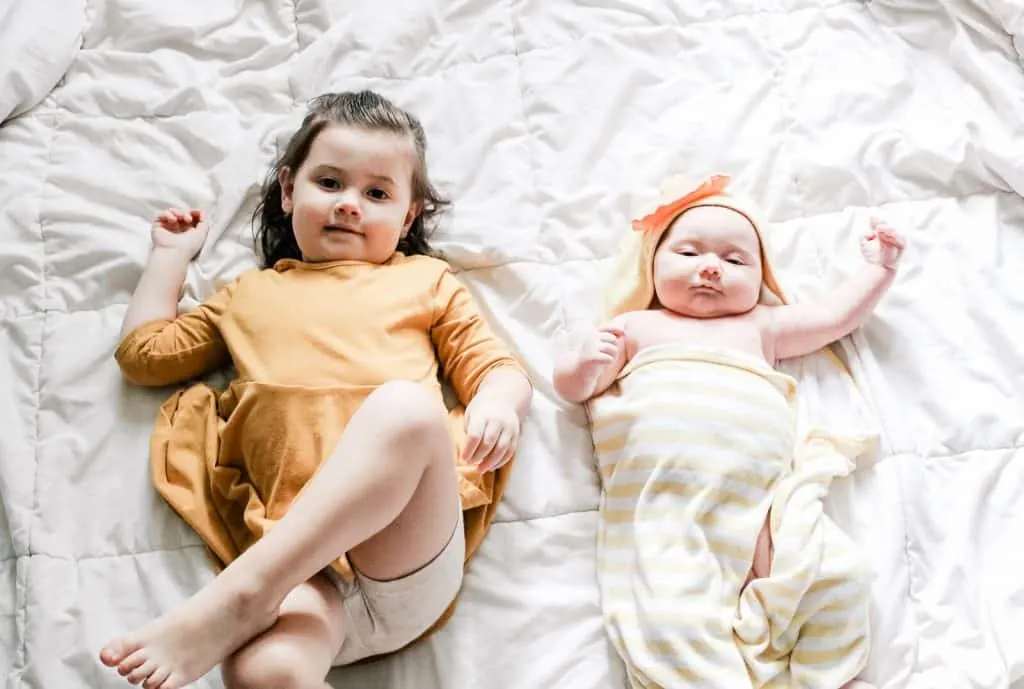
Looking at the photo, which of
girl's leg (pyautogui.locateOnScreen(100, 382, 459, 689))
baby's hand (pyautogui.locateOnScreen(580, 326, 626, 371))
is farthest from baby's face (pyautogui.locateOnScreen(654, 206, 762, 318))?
girl's leg (pyautogui.locateOnScreen(100, 382, 459, 689))

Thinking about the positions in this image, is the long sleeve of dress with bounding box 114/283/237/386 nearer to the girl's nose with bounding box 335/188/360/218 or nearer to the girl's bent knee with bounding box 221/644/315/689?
the girl's nose with bounding box 335/188/360/218

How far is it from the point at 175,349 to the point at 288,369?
15 centimetres

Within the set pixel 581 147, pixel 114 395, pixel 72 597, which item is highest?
pixel 581 147

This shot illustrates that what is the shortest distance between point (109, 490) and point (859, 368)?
848mm

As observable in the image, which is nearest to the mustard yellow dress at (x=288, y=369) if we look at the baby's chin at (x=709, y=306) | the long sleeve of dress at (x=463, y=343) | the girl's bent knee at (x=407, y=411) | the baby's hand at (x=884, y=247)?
the long sleeve of dress at (x=463, y=343)

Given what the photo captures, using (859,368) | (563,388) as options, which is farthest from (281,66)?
(859,368)

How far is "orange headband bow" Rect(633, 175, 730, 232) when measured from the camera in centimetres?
121

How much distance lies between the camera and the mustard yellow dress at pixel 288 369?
104cm

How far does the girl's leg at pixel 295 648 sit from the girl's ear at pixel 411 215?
0.47m

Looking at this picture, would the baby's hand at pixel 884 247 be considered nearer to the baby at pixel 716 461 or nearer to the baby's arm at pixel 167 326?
the baby at pixel 716 461

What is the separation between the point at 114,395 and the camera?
116 centimetres

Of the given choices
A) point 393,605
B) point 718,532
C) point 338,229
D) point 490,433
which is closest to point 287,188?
point 338,229

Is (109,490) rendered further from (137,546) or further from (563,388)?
(563,388)

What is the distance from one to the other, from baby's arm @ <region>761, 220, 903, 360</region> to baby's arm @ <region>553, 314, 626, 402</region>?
0.18 meters
